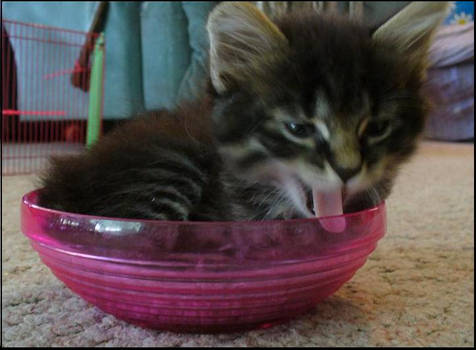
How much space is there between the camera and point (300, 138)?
2.47 ft

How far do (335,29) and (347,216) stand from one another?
30cm

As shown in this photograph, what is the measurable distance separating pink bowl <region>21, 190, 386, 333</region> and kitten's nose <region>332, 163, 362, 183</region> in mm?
61

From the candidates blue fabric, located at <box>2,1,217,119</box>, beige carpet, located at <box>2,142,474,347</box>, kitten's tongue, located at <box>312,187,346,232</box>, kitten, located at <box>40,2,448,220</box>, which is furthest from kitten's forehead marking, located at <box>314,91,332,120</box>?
blue fabric, located at <box>2,1,217,119</box>

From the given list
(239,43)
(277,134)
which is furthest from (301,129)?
(239,43)

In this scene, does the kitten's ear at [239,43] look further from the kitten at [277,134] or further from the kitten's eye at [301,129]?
the kitten's eye at [301,129]

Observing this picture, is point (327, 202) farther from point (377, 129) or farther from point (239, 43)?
point (239, 43)

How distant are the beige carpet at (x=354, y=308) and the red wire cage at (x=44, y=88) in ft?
5.67

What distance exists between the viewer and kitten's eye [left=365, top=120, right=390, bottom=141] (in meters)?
0.77

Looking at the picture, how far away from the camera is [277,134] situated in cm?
76

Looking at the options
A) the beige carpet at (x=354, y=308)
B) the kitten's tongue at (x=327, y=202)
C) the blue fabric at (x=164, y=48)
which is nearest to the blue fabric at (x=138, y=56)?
the blue fabric at (x=164, y=48)

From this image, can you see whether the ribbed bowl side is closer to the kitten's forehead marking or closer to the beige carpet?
the beige carpet

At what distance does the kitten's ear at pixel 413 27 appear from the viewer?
33.0 inches

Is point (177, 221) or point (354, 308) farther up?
point (177, 221)

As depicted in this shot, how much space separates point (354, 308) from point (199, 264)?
354 mm
